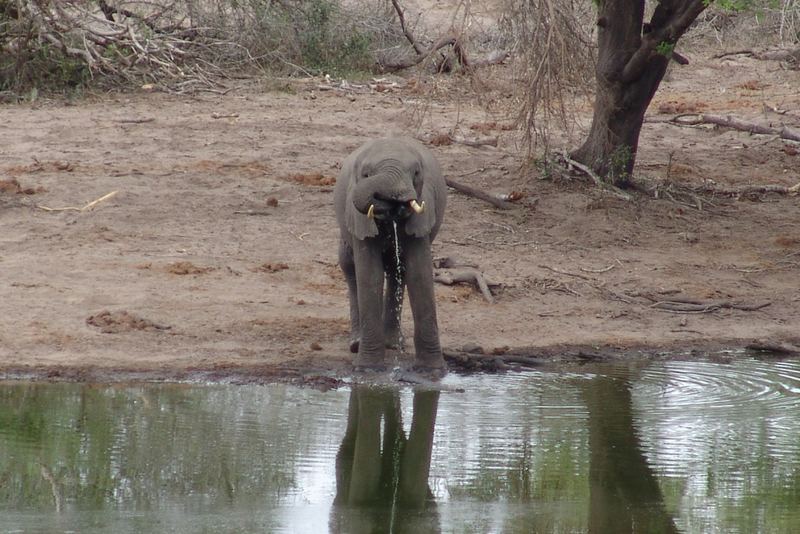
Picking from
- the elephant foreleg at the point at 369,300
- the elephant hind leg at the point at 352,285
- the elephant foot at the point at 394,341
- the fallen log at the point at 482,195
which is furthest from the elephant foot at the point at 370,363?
the fallen log at the point at 482,195

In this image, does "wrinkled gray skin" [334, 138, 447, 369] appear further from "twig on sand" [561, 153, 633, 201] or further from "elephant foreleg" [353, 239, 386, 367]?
"twig on sand" [561, 153, 633, 201]

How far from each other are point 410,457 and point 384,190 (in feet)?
5.32

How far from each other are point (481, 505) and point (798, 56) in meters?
14.3

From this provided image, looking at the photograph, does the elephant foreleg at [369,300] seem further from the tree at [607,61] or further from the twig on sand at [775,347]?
the tree at [607,61]

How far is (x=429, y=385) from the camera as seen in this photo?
8500 millimetres

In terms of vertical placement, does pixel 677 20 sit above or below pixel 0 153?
above

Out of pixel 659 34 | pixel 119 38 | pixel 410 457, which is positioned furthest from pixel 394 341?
pixel 119 38

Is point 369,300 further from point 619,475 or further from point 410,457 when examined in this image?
point 619,475

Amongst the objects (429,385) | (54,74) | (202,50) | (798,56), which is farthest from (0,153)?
(798,56)

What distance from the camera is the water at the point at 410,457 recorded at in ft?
20.5

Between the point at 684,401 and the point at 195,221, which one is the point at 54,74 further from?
the point at 684,401

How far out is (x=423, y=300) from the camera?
28.2ft

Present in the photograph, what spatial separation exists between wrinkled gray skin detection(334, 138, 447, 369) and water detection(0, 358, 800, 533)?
1.43 ft

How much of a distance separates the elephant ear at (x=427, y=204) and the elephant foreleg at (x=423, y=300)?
0.15 meters
